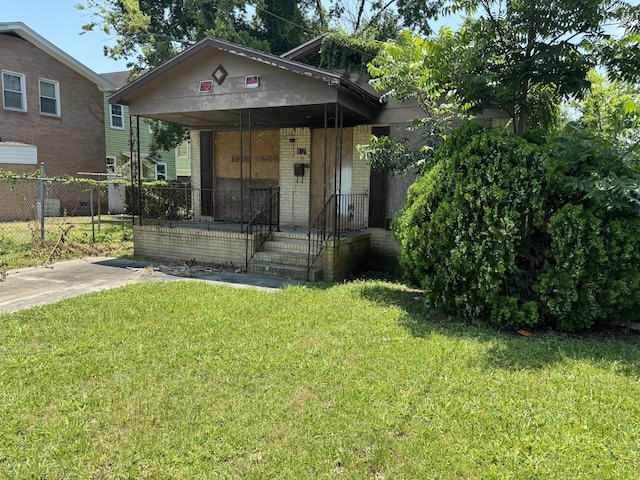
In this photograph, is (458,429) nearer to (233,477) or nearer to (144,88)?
(233,477)

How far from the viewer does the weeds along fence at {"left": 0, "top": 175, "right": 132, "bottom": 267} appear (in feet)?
31.8

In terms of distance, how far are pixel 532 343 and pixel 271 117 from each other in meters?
7.35

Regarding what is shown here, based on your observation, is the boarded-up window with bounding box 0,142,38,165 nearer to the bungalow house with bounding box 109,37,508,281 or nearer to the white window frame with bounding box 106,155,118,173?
the white window frame with bounding box 106,155,118,173

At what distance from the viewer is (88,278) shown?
7234 mm

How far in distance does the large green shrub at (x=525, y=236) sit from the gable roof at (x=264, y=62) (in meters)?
2.64

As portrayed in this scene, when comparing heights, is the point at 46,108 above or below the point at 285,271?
above

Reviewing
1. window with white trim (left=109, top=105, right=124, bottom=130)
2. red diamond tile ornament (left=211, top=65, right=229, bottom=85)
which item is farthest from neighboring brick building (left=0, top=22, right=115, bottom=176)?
red diamond tile ornament (left=211, top=65, right=229, bottom=85)

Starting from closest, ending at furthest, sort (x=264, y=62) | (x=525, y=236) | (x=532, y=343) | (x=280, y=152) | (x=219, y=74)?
(x=532, y=343) < (x=525, y=236) < (x=264, y=62) < (x=219, y=74) < (x=280, y=152)

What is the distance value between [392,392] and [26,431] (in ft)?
8.31

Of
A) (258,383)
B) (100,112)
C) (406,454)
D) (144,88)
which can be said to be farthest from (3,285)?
(100,112)

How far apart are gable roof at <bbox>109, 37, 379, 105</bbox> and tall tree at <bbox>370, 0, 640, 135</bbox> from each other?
0.80m

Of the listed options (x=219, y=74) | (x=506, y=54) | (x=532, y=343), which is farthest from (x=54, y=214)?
(x=532, y=343)

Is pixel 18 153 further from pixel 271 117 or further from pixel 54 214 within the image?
pixel 271 117

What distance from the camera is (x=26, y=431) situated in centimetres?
276
